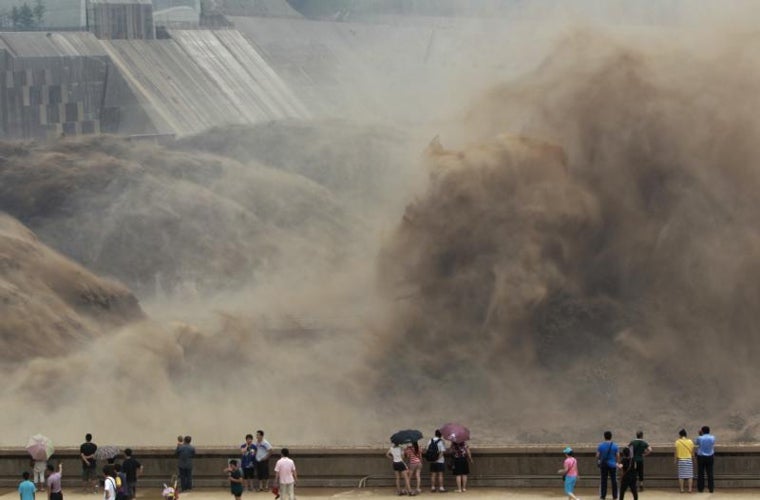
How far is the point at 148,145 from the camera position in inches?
2616

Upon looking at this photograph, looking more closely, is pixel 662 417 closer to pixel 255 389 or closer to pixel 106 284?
pixel 255 389

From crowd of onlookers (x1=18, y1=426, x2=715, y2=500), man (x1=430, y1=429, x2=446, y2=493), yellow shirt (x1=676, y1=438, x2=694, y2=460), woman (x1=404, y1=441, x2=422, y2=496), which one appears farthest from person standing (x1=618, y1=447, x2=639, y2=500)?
woman (x1=404, y1=441, x2=422, y2=496)

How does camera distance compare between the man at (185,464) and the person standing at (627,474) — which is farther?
the man at (185,464)

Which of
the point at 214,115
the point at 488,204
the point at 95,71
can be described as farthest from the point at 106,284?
the point at 214,115

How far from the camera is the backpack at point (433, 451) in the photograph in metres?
19.9

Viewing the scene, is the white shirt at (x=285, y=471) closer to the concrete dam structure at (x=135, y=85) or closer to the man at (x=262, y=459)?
the man at (x=262, y=459)

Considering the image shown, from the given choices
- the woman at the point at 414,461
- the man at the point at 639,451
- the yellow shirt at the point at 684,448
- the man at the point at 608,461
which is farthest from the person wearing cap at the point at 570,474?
the woman at the point at 414,461

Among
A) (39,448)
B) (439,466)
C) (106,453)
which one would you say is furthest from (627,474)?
(39,448)

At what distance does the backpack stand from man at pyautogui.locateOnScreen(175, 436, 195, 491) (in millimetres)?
3080

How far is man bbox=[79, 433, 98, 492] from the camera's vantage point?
20.4 meters

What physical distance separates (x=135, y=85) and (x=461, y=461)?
55926 millimetres

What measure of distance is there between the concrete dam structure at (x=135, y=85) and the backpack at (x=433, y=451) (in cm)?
4934

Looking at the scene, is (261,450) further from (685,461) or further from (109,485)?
(685,461)

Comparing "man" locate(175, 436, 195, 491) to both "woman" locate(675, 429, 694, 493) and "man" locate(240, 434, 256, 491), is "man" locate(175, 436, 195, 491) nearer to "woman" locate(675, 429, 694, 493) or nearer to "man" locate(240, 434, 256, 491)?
"man" locate(240, 434, 256, 491)
